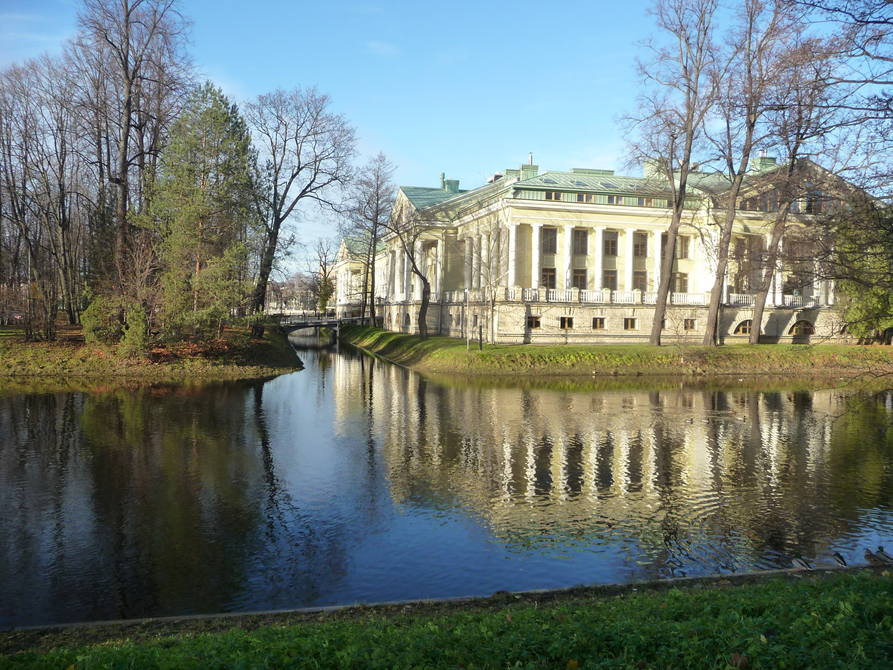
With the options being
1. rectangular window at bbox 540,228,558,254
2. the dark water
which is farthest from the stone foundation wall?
the dark water

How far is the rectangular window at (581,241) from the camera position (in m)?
50.9

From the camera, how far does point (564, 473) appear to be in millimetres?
14367

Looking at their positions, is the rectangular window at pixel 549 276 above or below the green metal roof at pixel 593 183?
below

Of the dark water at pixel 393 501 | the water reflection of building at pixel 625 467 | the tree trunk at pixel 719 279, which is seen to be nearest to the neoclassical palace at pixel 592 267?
the tree trunk at pixel 719 279

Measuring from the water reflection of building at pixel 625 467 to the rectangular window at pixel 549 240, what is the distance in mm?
24648

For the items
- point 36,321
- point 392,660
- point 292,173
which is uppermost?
point 292,173

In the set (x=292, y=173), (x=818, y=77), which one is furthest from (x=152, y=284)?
(x=818, y=77)

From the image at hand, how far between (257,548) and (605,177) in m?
47.6

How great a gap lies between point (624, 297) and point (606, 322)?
209 centimetres

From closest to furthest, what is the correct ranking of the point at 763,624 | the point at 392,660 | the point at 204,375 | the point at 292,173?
the point at 392,660 < the point at 763,624 < the point at 204,375 < the point at 292,173

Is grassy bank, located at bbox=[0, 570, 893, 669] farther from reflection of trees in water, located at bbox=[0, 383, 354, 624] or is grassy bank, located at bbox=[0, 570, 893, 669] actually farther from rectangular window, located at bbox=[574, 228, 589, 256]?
rectangular window, located at bbox=[574, 228, 589, 256]

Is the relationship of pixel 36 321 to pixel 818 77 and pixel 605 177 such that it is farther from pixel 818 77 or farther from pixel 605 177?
pixel 605 177

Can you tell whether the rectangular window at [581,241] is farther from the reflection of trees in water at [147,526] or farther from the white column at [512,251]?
the reflection of trees in water at [147,526]

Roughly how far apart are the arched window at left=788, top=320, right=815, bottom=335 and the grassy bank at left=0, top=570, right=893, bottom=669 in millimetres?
46153
